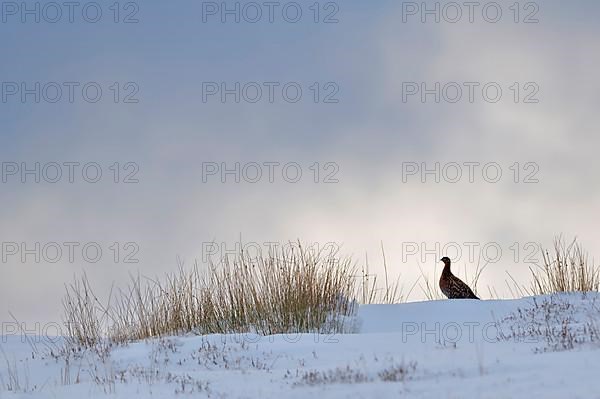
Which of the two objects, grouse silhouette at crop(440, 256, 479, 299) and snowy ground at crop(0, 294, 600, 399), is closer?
snowy ground at crop(0, 294, 600, 399)

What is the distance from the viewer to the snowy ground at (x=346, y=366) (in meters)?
5.45

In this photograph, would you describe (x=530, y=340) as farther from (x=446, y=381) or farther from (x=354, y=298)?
(x=354, y=298)

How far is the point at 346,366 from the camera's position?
649 cm

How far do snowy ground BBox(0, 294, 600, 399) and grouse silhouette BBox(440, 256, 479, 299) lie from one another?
48.2 inches

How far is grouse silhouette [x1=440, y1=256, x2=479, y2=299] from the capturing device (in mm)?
11812

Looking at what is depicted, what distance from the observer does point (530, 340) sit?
7.69 m

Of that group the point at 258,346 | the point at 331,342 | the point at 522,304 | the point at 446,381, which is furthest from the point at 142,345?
the point at 522,304

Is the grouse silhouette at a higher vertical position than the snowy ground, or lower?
higher

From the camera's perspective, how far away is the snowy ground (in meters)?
5.45

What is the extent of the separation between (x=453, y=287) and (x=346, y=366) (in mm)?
5650

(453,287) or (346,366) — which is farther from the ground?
(453,287)

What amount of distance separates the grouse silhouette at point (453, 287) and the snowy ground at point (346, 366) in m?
1.23

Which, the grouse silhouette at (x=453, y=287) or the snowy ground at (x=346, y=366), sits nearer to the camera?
the snowy ground at (x=346, y=366)

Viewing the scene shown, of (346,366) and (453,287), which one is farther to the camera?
(453,287)
